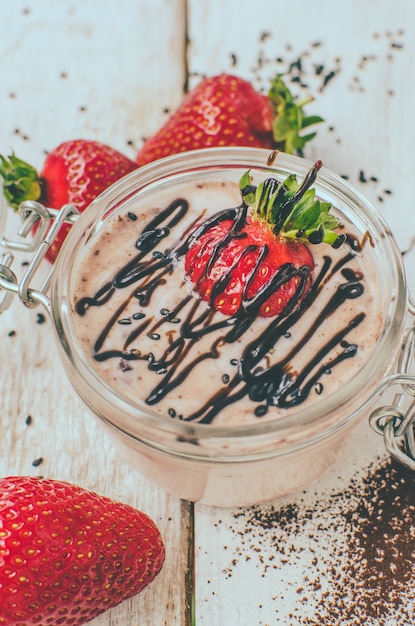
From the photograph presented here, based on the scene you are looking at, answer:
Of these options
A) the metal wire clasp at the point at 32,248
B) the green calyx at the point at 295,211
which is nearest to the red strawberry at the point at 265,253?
the green calyx at the point at 295,211

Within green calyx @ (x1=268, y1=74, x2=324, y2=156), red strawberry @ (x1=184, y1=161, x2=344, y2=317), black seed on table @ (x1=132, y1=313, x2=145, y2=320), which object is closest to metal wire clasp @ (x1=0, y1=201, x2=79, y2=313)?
black seed on table @ (x1=132, y1=313, x2=145, y2=320)

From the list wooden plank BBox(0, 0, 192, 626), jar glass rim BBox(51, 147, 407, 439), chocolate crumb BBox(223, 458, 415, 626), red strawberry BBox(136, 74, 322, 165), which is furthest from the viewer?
red strawberry BBox(136, 74, 322, 165)

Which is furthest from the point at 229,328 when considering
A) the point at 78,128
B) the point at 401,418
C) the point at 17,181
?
the point at 78,128

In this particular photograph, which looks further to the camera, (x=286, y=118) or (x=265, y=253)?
(x=286, y=118)

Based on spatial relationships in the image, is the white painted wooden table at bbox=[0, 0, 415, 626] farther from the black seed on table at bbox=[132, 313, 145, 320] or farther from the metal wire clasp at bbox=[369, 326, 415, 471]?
the black seed on table at bbox=[132, 313, 145, 320]

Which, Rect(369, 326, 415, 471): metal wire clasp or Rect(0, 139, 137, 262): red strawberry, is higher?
Rect(0, 139, 137, 262): red strawberry

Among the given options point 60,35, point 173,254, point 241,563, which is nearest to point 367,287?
point 173,254

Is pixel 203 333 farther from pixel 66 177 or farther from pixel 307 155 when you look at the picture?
pixel 307 155
